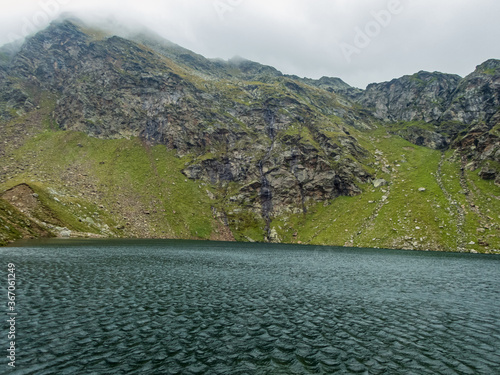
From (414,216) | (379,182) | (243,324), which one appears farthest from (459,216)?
(243,324)

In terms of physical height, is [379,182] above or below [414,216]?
above

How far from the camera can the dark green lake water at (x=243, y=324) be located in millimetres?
19391

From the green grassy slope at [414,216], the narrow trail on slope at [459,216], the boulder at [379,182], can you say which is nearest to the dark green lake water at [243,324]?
the narrow trail on slope at [459,216]

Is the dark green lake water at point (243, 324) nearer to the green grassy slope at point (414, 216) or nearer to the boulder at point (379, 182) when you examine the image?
the green grassy slope at point (414, 216)

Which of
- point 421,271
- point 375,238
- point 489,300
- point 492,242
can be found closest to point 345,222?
point 375,238

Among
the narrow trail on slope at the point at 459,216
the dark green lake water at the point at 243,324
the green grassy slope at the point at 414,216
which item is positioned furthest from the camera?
the green grassy slope at the point at 414,216

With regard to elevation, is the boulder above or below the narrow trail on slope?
above

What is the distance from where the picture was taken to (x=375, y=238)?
146 metres

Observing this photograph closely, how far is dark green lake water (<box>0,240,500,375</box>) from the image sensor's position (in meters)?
19.4

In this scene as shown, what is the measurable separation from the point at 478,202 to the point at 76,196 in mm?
220763

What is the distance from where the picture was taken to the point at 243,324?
2780cm

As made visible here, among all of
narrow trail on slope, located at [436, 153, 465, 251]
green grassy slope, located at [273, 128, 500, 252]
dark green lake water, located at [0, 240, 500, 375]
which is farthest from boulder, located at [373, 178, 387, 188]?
dark green lake water, located at [0, 240, 500, 375]

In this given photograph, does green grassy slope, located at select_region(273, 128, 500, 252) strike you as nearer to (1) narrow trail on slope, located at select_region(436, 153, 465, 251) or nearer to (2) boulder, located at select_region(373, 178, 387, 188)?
(1) narrow trail on slope, located at select_region(436, 153, 465, 251)

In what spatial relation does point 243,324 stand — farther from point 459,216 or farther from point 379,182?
point 379,182
